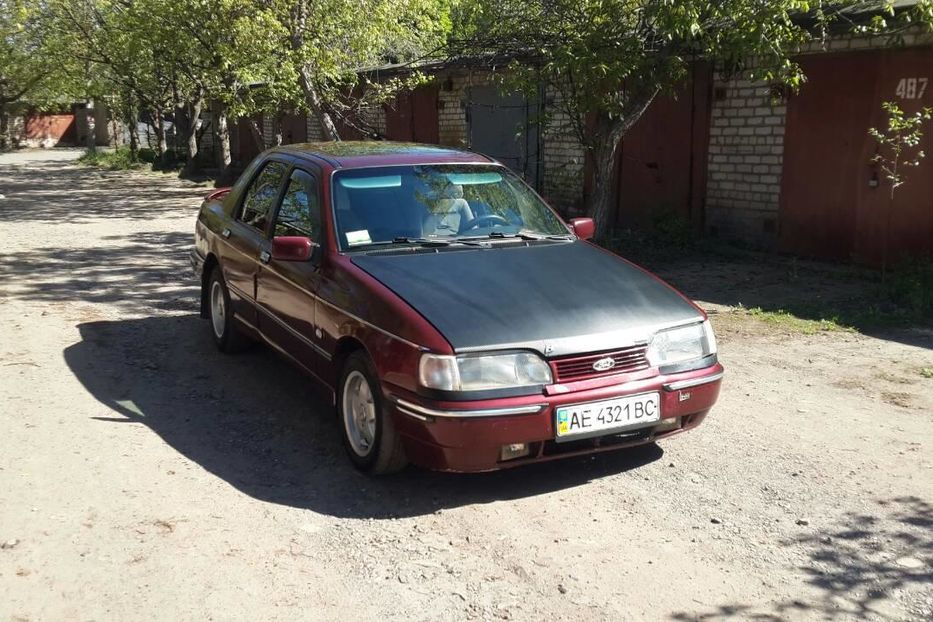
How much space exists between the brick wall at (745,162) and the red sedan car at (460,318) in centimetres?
617

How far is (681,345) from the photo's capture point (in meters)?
4.59

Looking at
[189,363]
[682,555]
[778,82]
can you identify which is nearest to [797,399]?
[682,555]

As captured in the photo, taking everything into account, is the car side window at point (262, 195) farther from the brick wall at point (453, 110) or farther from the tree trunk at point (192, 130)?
the tree trunk at point (192, 130)

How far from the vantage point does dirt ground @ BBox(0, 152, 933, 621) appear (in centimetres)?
359

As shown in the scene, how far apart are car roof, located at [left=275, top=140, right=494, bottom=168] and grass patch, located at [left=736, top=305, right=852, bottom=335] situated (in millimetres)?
3449

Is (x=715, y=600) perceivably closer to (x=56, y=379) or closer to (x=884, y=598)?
(x=884, y=598)

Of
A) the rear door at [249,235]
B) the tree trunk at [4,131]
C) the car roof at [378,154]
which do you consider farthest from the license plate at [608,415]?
the tree trunk at [4,131]

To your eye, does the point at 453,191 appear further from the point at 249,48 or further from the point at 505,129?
the point at 249,48

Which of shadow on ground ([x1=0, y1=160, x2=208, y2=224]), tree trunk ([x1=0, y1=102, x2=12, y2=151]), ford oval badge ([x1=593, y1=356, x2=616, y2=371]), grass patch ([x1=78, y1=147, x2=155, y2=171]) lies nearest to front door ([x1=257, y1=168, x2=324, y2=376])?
ford oval badge ([x1=593, y1=356, x2=616, y2=371])

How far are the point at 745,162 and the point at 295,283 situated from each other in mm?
7818

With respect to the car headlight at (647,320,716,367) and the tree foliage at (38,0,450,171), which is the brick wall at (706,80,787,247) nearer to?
the tree foliage at (38,0,450,171)

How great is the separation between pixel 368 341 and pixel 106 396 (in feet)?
8.36

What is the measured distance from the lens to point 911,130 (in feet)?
31.0

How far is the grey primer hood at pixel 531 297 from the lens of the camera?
167 inches
